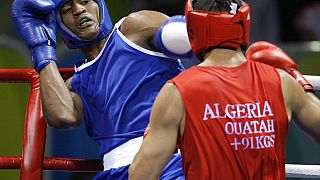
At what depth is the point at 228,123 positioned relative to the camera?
190cm

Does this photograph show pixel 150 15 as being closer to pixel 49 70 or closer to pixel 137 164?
pixel 49 70

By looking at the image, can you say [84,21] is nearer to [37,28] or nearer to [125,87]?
[37,28]

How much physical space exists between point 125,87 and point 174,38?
0.33 m

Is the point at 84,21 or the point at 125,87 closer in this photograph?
the point at 125,87

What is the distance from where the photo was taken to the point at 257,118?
1.92 metres

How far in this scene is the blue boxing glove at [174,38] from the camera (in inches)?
89.0

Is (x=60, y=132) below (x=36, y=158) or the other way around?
below

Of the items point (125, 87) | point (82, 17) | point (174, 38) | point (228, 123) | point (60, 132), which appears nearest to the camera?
point (228, 123)

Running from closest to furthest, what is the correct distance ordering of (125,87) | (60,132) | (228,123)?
(228,123), (125,87), (60,132)

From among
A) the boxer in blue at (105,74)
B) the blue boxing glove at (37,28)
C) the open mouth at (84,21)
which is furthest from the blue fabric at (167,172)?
the open mouth at (84,21)

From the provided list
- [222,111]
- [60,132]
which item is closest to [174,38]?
[222,111]

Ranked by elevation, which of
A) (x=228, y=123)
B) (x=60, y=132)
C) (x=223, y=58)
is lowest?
(x=60, y=132)

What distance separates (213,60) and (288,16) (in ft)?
10.3

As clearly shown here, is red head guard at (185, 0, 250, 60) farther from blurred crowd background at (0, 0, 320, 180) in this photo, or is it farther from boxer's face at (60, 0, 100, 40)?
blurred crowd background at (0, 0, 320, 180)
